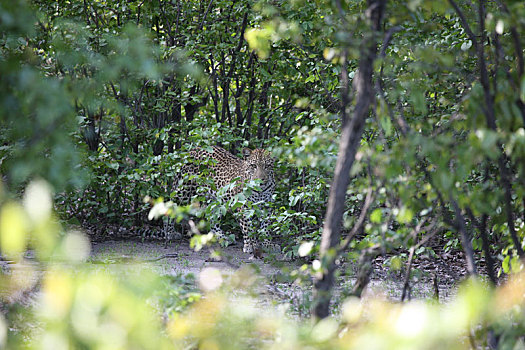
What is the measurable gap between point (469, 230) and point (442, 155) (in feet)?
6.50

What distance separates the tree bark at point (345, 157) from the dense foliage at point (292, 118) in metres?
0.06

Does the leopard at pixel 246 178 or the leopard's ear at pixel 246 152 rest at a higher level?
the leopard's ear at pixel 246 152

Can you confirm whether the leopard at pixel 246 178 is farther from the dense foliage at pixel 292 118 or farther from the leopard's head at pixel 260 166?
the dense foliage at pixel 292 118

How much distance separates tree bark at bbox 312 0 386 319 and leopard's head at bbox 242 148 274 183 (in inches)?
220

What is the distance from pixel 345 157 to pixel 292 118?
613cm

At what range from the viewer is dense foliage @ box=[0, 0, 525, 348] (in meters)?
1.84

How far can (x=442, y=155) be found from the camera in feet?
6.97

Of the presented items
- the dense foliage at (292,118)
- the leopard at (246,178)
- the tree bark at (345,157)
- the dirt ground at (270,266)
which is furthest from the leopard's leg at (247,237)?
the tree bark at (345,157)

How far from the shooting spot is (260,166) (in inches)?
317

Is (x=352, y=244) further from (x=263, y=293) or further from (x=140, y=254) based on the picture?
(x=140, y=254)

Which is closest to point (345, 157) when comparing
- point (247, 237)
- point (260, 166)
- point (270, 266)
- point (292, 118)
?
point (270, 266)

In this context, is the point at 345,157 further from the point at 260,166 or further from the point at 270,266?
the point at 260,166

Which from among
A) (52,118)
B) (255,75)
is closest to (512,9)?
(52,118)

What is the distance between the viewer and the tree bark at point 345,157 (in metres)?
2.25
